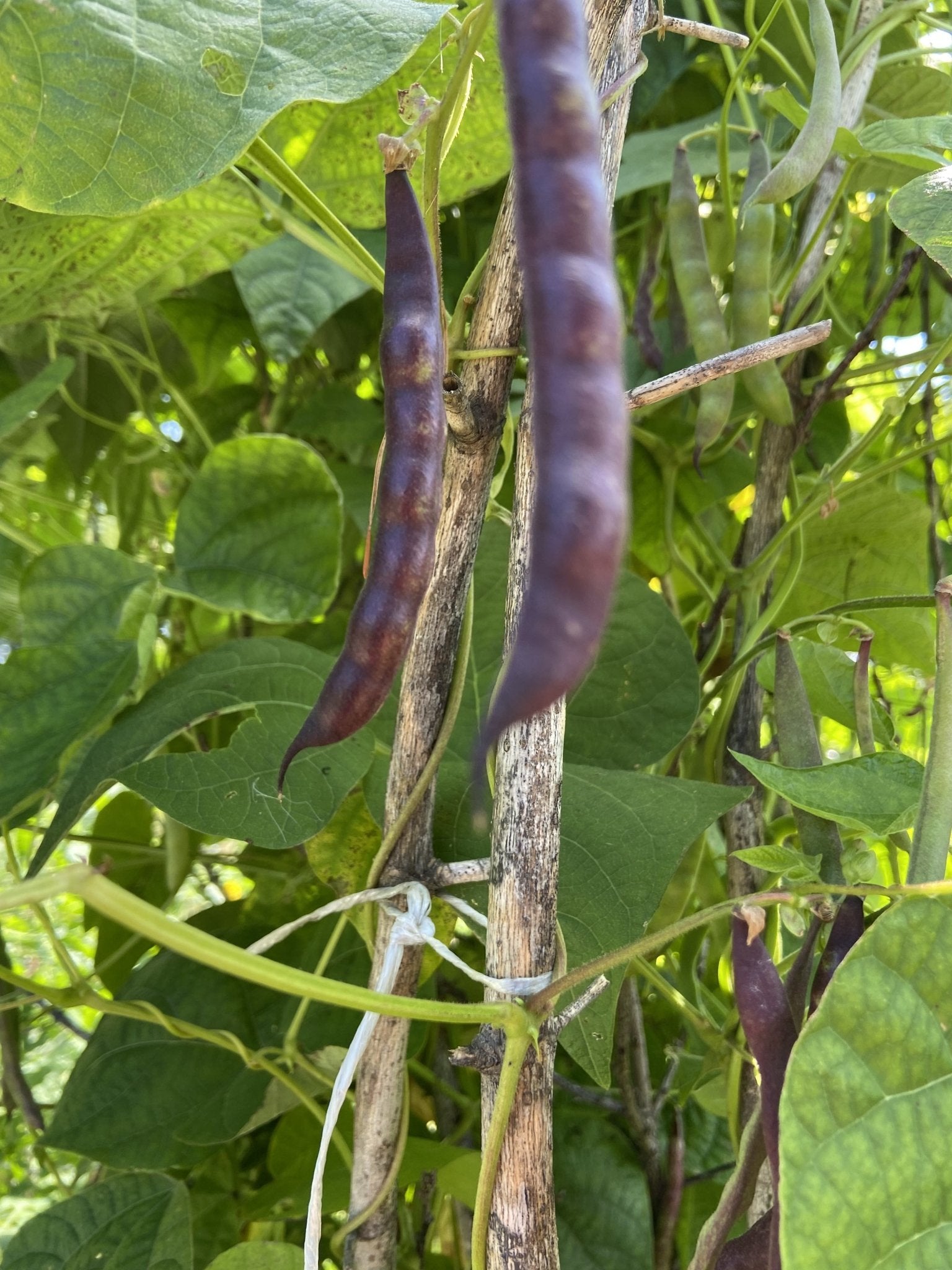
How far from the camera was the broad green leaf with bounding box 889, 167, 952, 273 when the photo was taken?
1.69ft

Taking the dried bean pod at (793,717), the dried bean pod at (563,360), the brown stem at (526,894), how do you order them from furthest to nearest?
the dried bean pod at (793,717), the brown stem at (526,894), the dried bean pod at (563,360)

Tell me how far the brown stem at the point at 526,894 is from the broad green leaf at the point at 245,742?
16cm

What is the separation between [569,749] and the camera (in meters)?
0.74

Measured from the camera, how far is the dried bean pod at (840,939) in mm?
476

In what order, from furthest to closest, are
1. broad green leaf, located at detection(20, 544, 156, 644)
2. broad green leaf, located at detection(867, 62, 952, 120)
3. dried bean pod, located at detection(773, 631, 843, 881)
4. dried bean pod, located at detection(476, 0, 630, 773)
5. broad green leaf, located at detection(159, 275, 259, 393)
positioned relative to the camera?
broad green leaf, located at detection(159, 275, 259, 393) → broad green leaf, located at detection(867, 62, 952, 120) → broad green leaf, located at detection(20, 544, 156, 644) → dried bean pod, located at detection(773, 631, 843, 881) → dried bean pod, located at detection(476, 0, 630, 773)

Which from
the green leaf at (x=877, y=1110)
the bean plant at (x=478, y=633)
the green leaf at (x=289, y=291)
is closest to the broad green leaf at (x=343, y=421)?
the bean plant at (x=478, y=633)

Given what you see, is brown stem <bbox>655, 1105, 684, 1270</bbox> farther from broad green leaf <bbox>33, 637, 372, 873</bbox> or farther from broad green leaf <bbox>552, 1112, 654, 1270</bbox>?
broad green leaf <bbox>33, 637, 372, 873</bbox>

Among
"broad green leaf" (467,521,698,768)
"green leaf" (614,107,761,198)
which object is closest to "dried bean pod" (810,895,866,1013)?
"broad green leaf" (467,521,698,768)

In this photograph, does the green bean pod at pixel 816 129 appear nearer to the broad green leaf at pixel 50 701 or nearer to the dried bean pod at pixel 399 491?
the dried bean pod at pixel 399 491

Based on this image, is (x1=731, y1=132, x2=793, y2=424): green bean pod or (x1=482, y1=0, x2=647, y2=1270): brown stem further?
(x1=731, y1=132, x2=793, y2=424): green bean pod

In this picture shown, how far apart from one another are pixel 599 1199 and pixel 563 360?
74 centimetres

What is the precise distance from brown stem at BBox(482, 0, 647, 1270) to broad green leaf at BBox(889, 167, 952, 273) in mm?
162

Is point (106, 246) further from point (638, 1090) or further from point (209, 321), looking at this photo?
point (638, 1090)

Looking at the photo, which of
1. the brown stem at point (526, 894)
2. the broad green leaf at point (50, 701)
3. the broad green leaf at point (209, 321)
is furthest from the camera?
the broad green leaf at point (209, 321)
